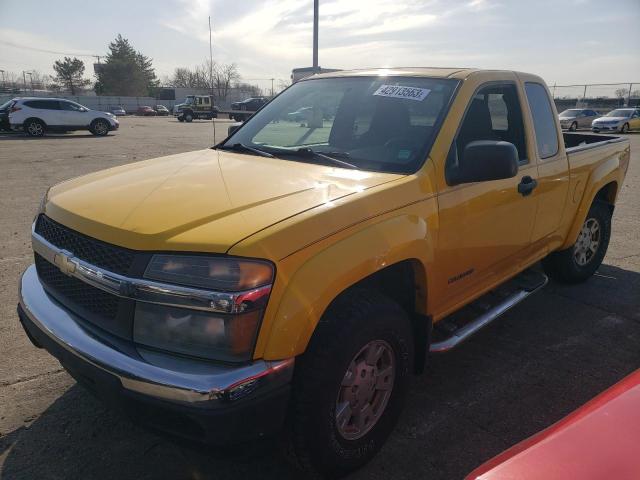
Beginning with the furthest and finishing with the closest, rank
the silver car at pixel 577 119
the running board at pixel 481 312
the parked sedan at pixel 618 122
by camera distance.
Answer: the silver car at pixel 577 119 < the parked sedan at pixel 618 122 < the running board at pixel 481 312

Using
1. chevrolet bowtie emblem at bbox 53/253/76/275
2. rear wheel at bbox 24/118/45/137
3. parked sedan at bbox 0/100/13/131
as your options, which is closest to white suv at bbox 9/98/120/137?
rear wheel at bbox 24/118/45/137

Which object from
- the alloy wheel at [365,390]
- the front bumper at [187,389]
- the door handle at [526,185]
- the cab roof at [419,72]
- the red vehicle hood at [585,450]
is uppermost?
the cab roof at [419,72]

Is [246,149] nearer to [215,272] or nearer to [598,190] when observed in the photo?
[215,272]

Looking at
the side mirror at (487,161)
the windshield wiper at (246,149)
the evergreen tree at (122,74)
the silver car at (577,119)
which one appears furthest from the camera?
the evergreen tree at (122,74)

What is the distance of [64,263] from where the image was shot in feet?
7.52

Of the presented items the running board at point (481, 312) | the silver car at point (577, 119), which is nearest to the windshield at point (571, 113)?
the silver car at point (577, 119)

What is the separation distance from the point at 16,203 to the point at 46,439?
649 cm

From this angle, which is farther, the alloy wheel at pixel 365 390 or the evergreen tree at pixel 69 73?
the evergreen tree at pixel 69 73

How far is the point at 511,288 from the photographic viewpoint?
394 centimetres

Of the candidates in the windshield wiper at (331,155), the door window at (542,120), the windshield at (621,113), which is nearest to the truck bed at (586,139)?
the door window at (542,120)

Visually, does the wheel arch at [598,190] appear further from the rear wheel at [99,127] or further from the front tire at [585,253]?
the rear wheel at [99,127]

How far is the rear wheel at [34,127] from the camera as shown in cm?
2175

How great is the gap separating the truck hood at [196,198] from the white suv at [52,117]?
2211 cm

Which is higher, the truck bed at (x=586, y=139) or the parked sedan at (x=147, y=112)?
the parked sedan at (x=147, y=112)
